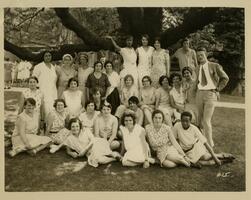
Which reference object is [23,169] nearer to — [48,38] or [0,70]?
[0,70]

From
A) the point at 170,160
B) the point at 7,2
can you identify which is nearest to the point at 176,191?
the point at 170,160

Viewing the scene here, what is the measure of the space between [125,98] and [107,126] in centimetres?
24

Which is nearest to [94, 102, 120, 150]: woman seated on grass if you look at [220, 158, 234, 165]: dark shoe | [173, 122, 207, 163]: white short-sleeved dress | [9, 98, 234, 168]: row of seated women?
[9, 98, 234, 168]: row of seated women

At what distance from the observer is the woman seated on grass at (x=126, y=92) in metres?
2.98

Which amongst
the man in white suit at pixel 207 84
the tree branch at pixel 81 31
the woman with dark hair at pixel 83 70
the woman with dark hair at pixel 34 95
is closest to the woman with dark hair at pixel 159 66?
the man in white suit at pixel 207 84

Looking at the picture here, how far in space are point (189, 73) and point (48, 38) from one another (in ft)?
3.39

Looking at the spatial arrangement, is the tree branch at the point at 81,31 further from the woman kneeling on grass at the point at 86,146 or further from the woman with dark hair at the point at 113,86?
the woman kneeling on grass at the point at 86,146

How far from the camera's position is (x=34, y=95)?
117 inches

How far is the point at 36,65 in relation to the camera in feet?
9.75

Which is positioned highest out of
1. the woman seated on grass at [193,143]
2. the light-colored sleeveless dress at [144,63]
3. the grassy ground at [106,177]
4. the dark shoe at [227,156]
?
the light-colored sleeveless dress at [144,63]

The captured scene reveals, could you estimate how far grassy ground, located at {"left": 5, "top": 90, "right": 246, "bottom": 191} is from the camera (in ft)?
9.45

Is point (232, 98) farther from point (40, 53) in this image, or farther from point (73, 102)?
point (40, 53)

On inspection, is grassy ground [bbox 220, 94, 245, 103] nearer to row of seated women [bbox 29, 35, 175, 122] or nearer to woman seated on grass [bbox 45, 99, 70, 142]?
row of seated women [bbox 29, 35, 175, 122]

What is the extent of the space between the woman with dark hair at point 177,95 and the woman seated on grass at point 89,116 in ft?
1.84
